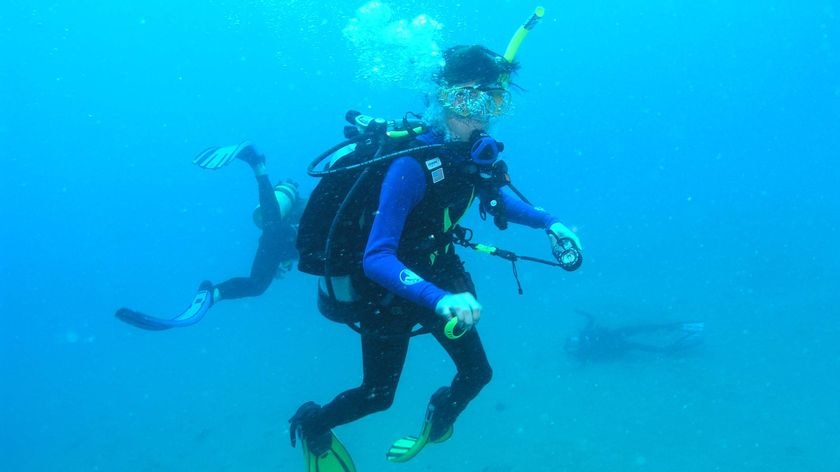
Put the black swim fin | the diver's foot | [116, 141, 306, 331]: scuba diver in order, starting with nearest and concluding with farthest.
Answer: the diver's foot, the black swim fin, [116, 141, 306, 331]: scuba diver

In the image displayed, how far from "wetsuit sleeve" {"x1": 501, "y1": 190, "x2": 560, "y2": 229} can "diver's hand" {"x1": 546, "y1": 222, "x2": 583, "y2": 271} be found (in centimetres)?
12

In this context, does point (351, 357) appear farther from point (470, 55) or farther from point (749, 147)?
point (749, 147)

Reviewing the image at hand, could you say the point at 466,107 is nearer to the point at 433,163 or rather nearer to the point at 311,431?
the point at 433,163

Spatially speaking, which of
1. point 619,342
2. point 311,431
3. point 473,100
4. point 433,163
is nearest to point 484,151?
point 433,163

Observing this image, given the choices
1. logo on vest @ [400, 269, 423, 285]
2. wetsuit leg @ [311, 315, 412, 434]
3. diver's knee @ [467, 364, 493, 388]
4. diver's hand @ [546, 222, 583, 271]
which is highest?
logo on vest @ [400, 269, 423, 285]

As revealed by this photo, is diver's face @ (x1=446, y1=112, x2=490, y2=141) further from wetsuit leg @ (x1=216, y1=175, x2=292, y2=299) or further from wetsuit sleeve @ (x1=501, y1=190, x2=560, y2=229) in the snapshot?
wetsuit leg @ (x1=216, y1=175, x2=292, y2=299)

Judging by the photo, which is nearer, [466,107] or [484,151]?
[484,151]

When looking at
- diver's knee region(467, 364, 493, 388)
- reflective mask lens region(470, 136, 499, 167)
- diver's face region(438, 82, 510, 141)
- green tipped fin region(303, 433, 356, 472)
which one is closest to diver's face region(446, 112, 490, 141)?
diver's face region(438, 82, 510, 141)

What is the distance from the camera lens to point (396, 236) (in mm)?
2678

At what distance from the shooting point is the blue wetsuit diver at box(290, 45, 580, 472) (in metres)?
2.61

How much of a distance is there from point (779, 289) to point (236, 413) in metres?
18.6

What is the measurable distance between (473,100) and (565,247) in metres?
1.25

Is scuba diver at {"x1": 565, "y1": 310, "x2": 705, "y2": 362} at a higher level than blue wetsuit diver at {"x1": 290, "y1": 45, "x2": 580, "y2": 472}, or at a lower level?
lower

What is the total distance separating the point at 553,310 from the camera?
750 inches
